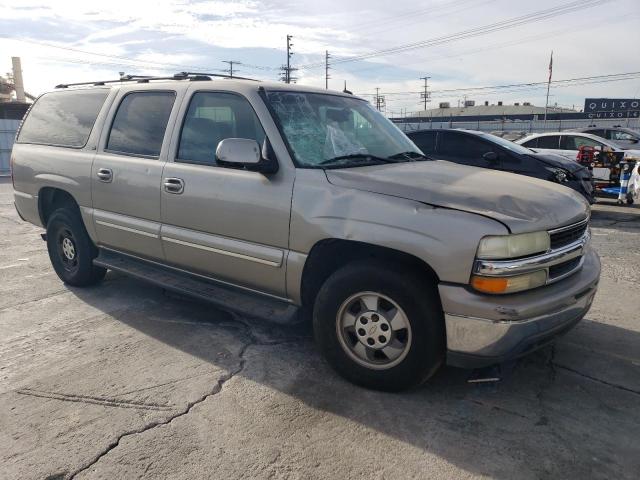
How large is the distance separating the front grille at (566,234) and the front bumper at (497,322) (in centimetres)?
28

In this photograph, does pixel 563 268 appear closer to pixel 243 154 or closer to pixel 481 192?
pixel 481 192

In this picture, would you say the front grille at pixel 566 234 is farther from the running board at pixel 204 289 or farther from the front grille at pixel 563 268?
the running board at pixel 204 289

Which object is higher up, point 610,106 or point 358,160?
point 610,106

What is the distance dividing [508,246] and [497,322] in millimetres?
404

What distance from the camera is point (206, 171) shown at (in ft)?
12.1

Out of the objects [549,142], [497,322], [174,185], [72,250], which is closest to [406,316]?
[497,322]

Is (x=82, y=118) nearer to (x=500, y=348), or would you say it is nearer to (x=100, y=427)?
(x=100, y=427)

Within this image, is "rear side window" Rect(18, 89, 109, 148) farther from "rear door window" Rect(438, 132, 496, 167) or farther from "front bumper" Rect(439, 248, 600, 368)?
"rear door window" Rect(438, 132, 496, 167)

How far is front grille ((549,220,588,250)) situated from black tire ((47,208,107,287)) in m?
4.10

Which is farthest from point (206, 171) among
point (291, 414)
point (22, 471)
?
point (22, 471)

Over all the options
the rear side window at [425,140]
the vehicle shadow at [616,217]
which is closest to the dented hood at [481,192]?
the rear side window at [425,140]

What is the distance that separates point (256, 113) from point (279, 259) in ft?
3.41

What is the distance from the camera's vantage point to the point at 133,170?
13.6 feet

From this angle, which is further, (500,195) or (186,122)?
(186,122)
